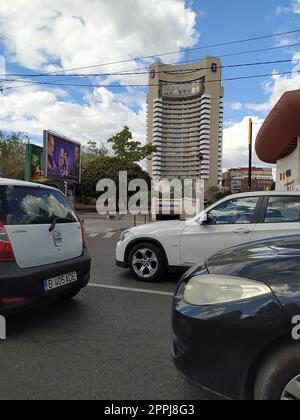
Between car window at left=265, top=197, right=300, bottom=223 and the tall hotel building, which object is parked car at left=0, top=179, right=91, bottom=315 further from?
the tall hotel building

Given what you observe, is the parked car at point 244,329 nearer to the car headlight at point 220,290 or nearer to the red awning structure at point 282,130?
the car headlight at point 220,290

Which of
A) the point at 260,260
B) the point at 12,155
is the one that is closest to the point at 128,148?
the point at 12,155

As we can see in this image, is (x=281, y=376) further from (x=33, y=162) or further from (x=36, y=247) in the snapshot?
(x=33, y=162)

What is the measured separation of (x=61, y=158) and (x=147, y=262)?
1018 inches

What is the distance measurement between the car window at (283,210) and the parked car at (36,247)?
9.47ft

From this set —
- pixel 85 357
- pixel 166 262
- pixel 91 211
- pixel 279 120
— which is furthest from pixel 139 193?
pixel 85 357

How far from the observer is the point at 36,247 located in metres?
3.98

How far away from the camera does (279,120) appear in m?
33.7

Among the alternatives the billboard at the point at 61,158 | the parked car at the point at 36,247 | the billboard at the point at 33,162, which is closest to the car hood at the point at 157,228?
the parked car at the point at 36,247

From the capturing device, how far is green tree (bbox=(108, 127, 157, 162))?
47.4m

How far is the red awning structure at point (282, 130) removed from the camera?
99.1 ft

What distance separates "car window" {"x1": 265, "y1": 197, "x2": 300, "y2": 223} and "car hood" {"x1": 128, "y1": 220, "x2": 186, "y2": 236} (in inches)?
55.3

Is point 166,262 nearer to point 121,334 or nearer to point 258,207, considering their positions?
point 258,207
